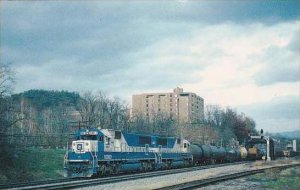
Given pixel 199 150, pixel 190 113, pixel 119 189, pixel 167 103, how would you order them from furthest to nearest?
pixel 167 103
pixel 190 113
pixel 199 150
pixel 119 189

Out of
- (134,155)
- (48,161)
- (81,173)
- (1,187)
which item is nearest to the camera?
(1,187)

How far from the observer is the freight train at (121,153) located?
2891 centimetres

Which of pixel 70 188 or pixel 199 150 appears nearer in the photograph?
pixel 70 188

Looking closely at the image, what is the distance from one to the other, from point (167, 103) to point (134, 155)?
16287 cm

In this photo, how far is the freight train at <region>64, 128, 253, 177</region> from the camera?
94.8 feet

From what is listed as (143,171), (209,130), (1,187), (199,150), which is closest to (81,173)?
(1,187)

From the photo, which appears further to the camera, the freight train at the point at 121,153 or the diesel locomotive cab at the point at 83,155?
the freight train at the point at 121,153

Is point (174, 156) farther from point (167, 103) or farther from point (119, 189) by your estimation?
point (167, 103)

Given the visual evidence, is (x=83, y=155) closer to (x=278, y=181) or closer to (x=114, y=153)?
(x=114, y=153)

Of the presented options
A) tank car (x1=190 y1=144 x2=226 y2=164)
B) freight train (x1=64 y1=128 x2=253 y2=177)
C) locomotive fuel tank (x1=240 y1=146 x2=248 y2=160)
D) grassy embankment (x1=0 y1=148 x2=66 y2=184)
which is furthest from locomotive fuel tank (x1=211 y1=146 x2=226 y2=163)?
grassy embankment (x1=0 y1=148 x2=66 y2=184)

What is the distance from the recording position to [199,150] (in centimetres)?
4969

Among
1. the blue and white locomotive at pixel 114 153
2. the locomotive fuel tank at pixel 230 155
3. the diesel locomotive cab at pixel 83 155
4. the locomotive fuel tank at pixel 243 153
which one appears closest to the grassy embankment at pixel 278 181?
the blue and white locomotive at pixel 114 153

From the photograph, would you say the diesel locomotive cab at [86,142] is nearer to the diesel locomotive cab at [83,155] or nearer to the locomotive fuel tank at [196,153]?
the diesel locomotive cab at [83,155]

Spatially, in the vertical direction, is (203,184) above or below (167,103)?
below
